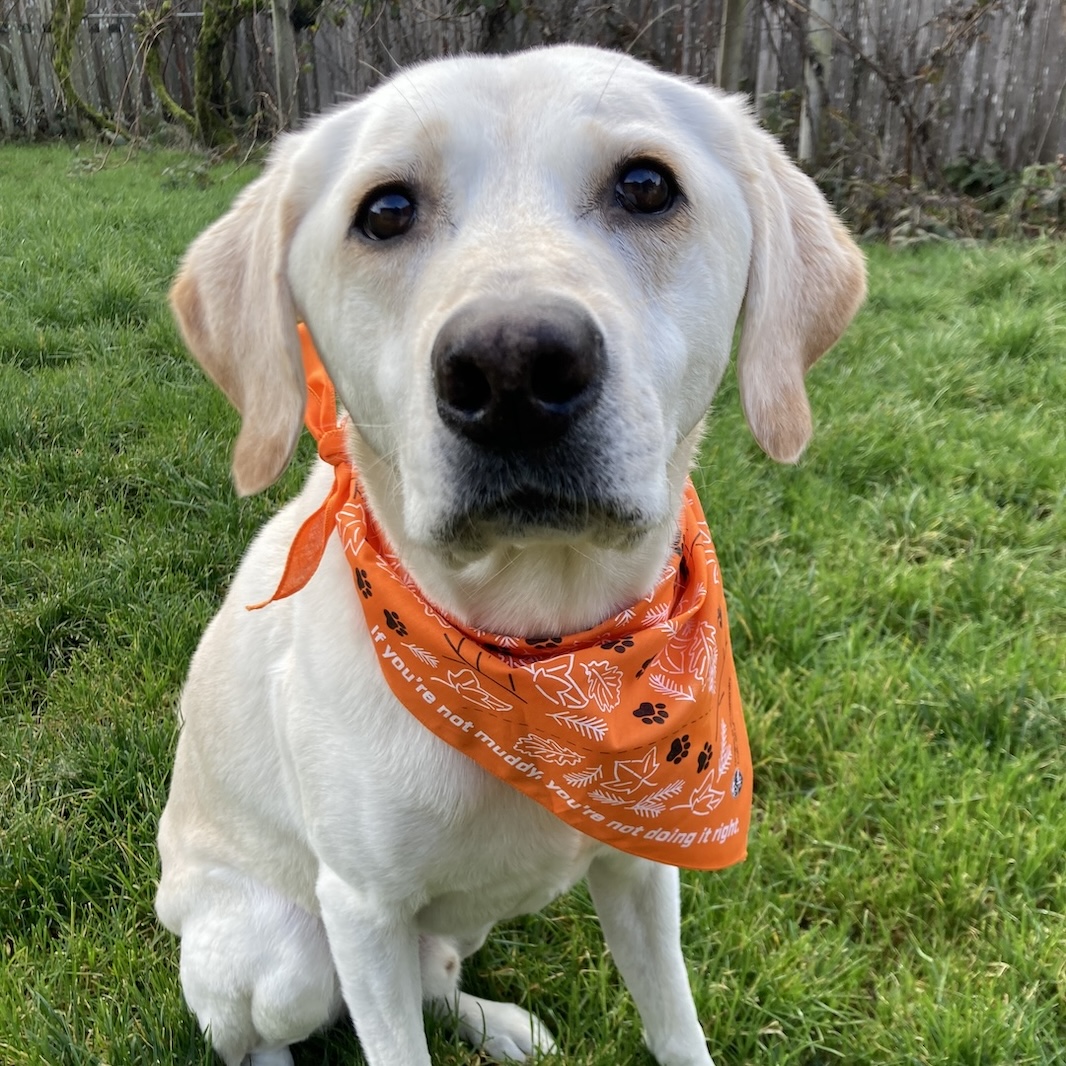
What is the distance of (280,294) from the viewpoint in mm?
1696

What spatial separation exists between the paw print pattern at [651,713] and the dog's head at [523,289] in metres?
0.34

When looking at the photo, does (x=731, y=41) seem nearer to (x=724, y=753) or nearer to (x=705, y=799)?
(x=724, y=753)

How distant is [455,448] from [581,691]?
1.89 feet

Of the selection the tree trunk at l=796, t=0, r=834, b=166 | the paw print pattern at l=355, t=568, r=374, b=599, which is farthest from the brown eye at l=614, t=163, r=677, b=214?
the tree trunk at l=796, t=0, r=834, b=166

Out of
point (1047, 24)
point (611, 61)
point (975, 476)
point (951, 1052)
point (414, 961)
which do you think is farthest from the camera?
point (1047, 24)

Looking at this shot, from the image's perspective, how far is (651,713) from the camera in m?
1.76

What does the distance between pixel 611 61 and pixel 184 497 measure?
2.43 meters

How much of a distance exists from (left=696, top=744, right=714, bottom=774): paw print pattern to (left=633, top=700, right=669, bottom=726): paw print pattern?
143mm

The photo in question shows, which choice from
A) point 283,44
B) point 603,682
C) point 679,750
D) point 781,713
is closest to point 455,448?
point 603,682

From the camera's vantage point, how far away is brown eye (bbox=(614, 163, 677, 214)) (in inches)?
59.7

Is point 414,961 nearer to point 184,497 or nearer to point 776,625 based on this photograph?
point 776,625

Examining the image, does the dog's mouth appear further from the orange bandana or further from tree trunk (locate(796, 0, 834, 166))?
tree trunk (locate(796, 0, 834, 166))

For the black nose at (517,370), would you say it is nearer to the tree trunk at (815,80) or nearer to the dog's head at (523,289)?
the dog's head at (523,289)

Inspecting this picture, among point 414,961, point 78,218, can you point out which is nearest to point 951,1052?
point 414,961
